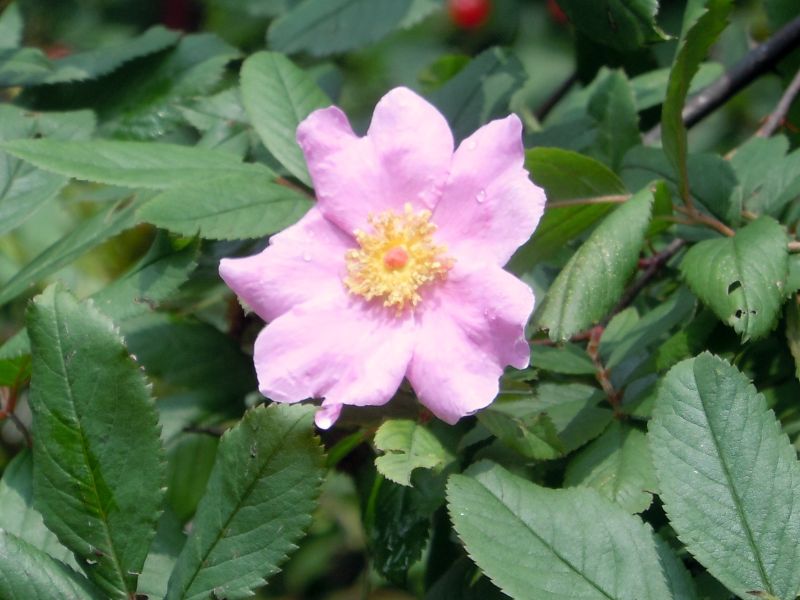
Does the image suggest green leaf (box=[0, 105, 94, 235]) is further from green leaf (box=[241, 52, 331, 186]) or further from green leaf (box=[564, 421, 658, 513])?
green leaf (box=[564, 421, 658, 513])

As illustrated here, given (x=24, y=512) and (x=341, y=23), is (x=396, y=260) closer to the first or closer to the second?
(x=24, y=512)

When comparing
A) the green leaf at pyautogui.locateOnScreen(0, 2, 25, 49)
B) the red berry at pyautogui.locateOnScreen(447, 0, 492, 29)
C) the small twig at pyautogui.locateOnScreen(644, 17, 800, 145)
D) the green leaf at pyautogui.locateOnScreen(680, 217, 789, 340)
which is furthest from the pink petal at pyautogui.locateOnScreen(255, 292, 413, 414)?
the red berry at pyautogui.locateOnScreen(447, 0, 492, 29)

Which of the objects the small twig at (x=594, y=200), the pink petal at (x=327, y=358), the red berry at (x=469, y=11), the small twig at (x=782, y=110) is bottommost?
the red berry at (x=469, y=11)

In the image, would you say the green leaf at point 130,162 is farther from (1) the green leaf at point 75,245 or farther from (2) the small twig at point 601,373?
(2) the small twig at point 601,373

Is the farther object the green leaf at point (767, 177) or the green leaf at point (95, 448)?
the green leaf at point (767, 177)

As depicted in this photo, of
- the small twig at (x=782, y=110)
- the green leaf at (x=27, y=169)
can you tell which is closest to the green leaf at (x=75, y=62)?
the green leaf at (x=27, y=169)

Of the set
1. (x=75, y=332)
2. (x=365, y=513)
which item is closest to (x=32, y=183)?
(x=75, y=332)

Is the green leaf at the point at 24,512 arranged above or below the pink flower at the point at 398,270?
below

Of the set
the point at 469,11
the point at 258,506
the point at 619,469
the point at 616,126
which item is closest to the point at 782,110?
the point at 616,126
